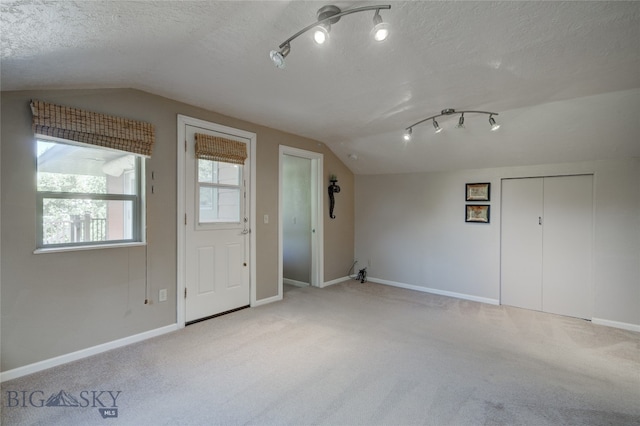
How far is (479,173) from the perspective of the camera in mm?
4422

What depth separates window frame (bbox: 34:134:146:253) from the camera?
95.2 inches

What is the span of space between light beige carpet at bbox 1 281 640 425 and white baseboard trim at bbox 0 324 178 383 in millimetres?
71

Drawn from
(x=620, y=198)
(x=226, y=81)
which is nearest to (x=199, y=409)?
(x=226, y=81)

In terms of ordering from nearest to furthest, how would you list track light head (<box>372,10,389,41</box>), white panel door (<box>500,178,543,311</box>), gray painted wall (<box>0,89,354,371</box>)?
track light head (<box>372,10,389,41</box>), gray painted wall (<box>0,89,354,371</box>), white panel door (<box>500,178,543,311</box>)

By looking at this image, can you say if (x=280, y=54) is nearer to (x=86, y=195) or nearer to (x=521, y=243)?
(x=86, y=195)

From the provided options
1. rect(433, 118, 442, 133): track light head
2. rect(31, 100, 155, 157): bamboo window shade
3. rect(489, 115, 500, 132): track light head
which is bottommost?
rect(31, 100, 155, 157): bamboo window shade

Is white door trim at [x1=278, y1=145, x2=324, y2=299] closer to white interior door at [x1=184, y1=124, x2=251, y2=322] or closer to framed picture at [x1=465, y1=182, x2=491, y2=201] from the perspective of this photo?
white interior door at [x1=184, y1=124, x2=251, y2=322]

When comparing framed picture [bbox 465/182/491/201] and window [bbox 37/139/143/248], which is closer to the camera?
window [bbox 37/139/143/248]

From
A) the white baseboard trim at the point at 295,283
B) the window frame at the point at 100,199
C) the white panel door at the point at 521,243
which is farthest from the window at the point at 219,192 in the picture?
the white panel door at the point at 521,243

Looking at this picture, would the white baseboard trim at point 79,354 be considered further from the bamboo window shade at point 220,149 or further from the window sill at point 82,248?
the bamboo window shade at point 220,149

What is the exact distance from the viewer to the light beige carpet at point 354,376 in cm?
191

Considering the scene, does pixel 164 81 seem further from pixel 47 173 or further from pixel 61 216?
pixel 61 216

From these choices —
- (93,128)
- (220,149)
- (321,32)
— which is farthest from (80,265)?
(321,32)

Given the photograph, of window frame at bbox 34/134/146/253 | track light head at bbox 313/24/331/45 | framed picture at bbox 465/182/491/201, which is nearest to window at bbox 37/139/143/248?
A: window frame at bbox 34/134/146/253
